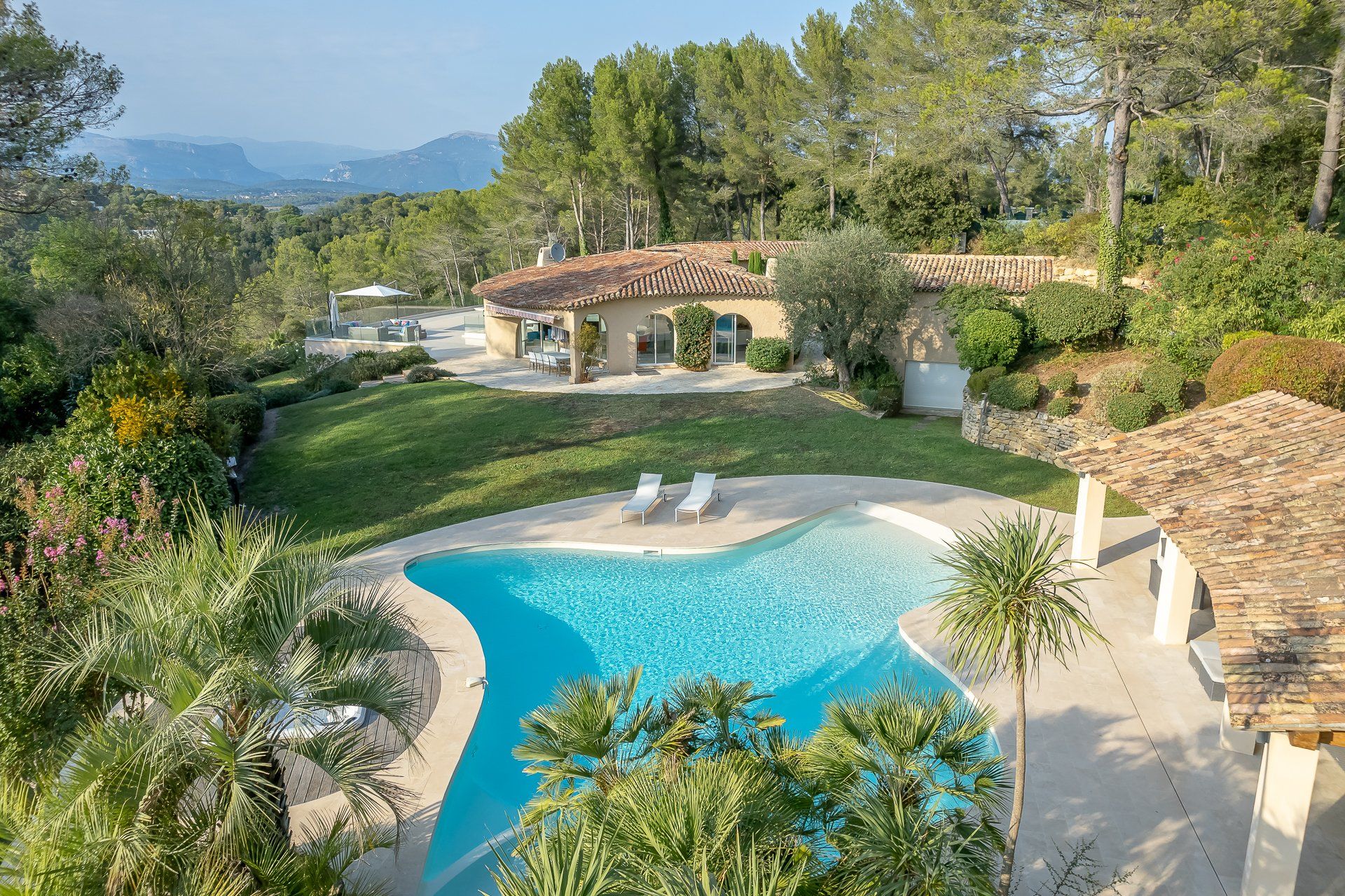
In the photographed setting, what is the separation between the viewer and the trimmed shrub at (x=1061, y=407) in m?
20.2

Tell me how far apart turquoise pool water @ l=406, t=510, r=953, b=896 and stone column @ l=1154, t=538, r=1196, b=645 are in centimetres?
332

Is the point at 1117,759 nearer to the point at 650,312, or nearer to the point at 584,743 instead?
the point at 584,743

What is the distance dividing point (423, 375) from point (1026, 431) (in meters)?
21.2

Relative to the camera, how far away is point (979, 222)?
3881 centimetres

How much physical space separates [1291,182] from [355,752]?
108 feet

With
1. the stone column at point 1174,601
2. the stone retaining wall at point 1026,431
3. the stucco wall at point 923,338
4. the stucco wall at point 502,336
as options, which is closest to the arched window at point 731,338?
the stucco wall at point 923,338

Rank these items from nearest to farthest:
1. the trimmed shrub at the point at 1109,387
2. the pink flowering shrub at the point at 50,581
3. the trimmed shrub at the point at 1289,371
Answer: the pink flowering shrub at the point at 50,581 → the trimmed shrub at the point at 1289,371 → the trimmed shrub at the point at 1109,387

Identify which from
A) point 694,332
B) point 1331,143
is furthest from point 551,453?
point 1331,143

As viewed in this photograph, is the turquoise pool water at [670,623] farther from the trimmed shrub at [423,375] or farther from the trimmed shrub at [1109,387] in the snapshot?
the trimmed shrub at [423,375]

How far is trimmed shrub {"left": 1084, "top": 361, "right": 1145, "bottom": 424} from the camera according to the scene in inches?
760

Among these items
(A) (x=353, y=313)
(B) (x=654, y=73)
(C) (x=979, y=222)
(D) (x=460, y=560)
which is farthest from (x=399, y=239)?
Answer: (D) (x=460, y=560)

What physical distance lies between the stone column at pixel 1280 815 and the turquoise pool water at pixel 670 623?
185 inches

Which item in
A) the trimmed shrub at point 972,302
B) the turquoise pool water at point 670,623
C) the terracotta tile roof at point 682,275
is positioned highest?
the terracotta tile roof at point 682,275

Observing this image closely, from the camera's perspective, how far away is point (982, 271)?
27.5 meters
